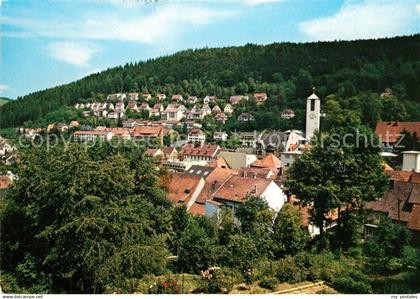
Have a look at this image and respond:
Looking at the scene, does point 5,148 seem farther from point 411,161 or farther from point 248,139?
point 411,161

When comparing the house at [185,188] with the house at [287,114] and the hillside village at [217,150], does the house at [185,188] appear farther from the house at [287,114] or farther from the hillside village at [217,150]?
the house at [287,114]

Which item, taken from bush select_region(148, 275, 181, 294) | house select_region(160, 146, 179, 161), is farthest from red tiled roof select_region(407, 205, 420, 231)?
house select_region(160, 146, 179, 161)

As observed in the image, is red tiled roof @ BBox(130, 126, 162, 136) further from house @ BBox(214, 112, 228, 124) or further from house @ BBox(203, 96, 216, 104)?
house @ BBox(203, 96, 216, 104)

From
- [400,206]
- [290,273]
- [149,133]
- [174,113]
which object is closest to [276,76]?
[149,133]

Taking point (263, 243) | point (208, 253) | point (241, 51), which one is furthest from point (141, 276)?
point (241, 51)

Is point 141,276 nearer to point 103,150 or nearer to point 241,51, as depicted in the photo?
point 103,150

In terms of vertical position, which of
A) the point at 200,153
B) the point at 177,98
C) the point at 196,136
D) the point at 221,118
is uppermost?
the point at 177,98
